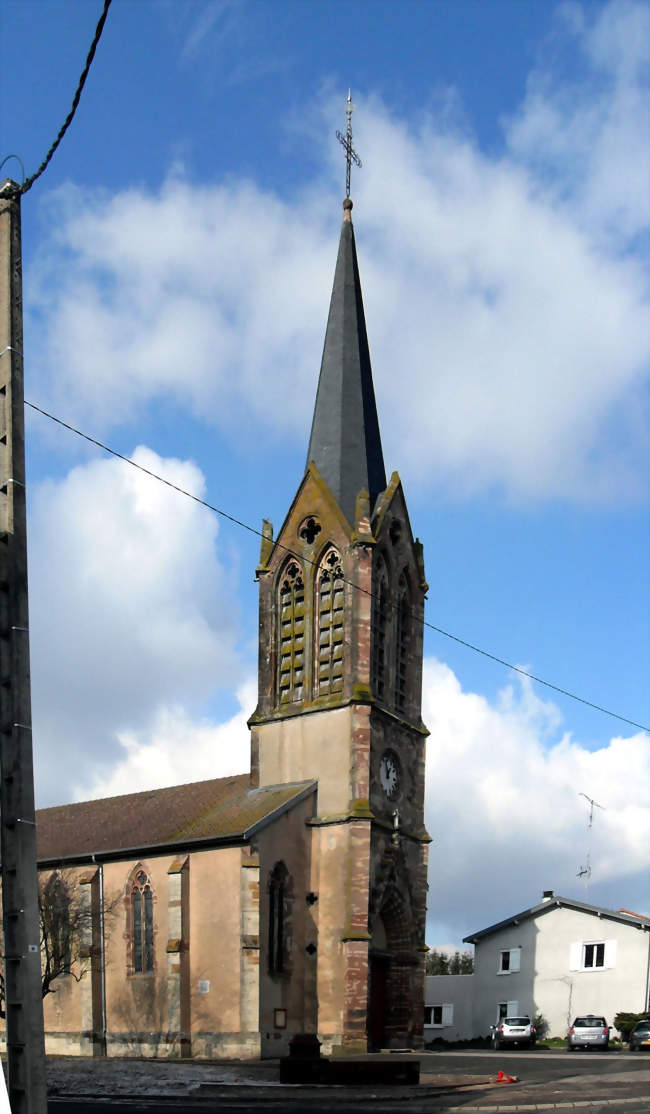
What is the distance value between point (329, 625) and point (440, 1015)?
80.1 feet

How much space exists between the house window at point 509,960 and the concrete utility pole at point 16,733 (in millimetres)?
44973

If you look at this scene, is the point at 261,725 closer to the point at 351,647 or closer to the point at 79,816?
the point at 351,647

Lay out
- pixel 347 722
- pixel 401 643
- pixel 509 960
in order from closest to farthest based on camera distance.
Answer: pixel 347 722, pixel 401 643, pixel 509 960

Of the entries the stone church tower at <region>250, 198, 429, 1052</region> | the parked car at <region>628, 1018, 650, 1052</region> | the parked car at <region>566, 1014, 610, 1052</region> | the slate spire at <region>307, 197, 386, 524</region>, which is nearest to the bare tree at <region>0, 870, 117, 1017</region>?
the stone church tower at <region>250, 198, 429, 1052</region>

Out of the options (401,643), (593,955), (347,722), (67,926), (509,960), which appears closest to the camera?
(347,722)

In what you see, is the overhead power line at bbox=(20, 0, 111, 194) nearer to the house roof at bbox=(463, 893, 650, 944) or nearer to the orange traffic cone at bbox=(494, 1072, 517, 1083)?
the orange traffic cone at bbox=(494, 1072, 517, 1083)

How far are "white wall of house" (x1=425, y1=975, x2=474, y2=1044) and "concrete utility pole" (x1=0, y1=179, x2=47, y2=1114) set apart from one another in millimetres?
46870

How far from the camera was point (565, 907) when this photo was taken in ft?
171

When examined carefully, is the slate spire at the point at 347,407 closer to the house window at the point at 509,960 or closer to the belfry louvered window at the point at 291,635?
the belfry louvered window at the point at 291,635

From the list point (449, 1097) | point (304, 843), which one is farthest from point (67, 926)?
point (449, 1097)

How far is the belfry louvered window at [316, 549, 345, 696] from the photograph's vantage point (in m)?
40.1

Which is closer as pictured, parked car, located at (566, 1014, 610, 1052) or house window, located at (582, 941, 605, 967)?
parked car, located at (566, 1014, 610, 1052)

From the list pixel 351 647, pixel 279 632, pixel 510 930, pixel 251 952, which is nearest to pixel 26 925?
pixel 251 952

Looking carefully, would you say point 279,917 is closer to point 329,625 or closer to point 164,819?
point 164,819
